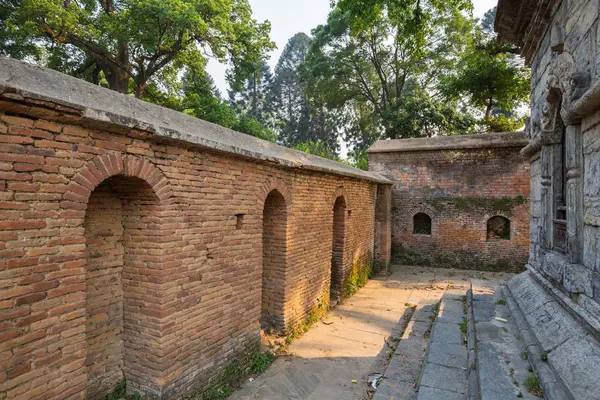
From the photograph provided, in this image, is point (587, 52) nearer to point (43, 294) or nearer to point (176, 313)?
point (176, 313)

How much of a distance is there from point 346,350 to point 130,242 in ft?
13.2

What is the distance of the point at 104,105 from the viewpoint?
321 centimetres

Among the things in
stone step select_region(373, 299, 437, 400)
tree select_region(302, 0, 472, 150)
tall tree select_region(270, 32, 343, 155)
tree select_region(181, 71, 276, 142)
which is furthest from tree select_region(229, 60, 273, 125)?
stone step select_region(373, 299, 437, 400)

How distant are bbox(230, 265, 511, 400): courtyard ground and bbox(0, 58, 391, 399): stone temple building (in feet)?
1.79

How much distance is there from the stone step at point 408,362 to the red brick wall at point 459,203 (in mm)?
5698

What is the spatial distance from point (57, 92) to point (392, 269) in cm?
1161

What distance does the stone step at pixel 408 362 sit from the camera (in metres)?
4.28

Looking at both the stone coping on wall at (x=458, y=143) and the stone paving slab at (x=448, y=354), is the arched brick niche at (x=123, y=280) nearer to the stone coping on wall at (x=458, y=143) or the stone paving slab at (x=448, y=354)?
the stone paving slab at (x=448, y=354)

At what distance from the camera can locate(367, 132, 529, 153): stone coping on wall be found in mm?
11375

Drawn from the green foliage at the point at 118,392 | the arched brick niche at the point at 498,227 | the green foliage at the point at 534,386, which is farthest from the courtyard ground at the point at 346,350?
the arched brick niche at the point at 498,227

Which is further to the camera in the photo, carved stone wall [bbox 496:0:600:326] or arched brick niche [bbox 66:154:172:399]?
arched brick niche [bbox 66:154:172:399]

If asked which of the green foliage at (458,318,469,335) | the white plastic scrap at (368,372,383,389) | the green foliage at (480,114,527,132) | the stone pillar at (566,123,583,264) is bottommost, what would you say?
the white plastic scrap at (368,372,383,389)

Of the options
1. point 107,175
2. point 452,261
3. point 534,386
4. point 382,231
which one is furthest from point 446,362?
point 452,261

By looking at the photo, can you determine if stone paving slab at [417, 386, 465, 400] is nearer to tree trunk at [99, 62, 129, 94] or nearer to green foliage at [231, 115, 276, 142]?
green foliage at [231, 115, 276, 142]
